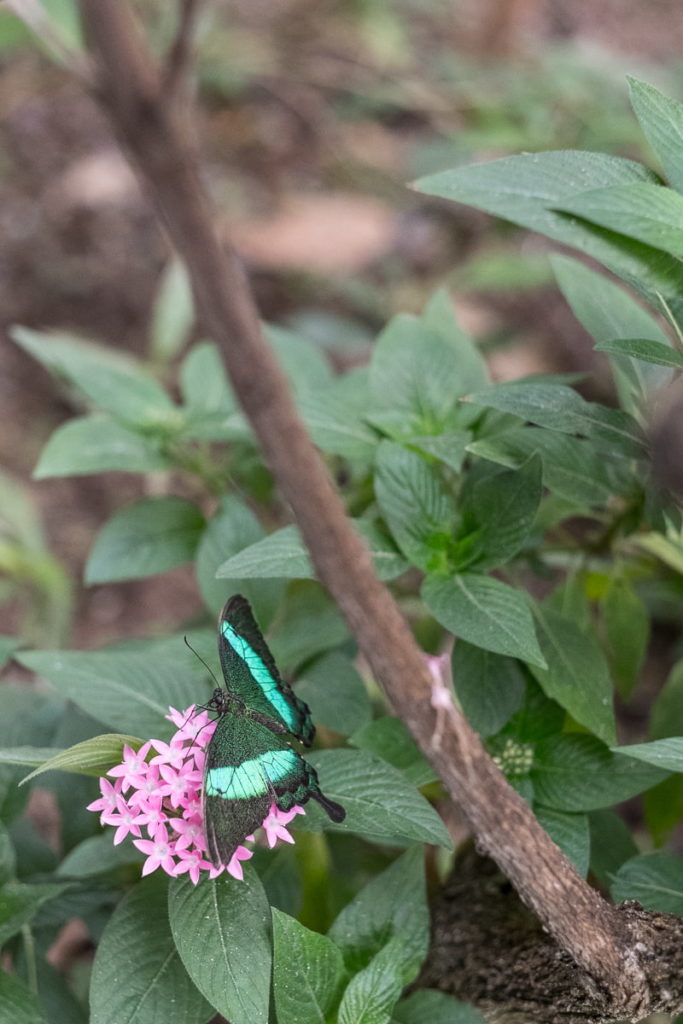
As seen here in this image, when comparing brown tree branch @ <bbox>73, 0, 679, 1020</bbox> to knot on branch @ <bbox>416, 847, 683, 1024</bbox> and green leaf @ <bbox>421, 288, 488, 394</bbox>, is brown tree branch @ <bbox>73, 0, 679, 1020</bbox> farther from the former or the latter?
green leaf @ <bbox>421, 288, 488, 394</bbox>

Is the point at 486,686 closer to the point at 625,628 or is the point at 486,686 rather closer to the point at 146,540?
the point at 625,628

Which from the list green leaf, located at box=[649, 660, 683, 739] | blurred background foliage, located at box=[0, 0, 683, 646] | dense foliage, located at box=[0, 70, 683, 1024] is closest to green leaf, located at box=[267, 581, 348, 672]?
dense foliage, located at box=[0, 70, 683, 1024]

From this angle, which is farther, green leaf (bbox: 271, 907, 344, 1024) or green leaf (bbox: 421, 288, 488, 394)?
green leaf (bbox: 421, 288, 488, 394)

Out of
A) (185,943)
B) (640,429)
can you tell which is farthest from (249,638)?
(640,429)

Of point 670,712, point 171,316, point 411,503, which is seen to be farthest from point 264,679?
point 171,316

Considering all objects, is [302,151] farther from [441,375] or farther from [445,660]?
[445,660]

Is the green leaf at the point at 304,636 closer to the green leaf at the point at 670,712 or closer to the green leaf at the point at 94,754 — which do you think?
the green leaf at the point at 94,754
